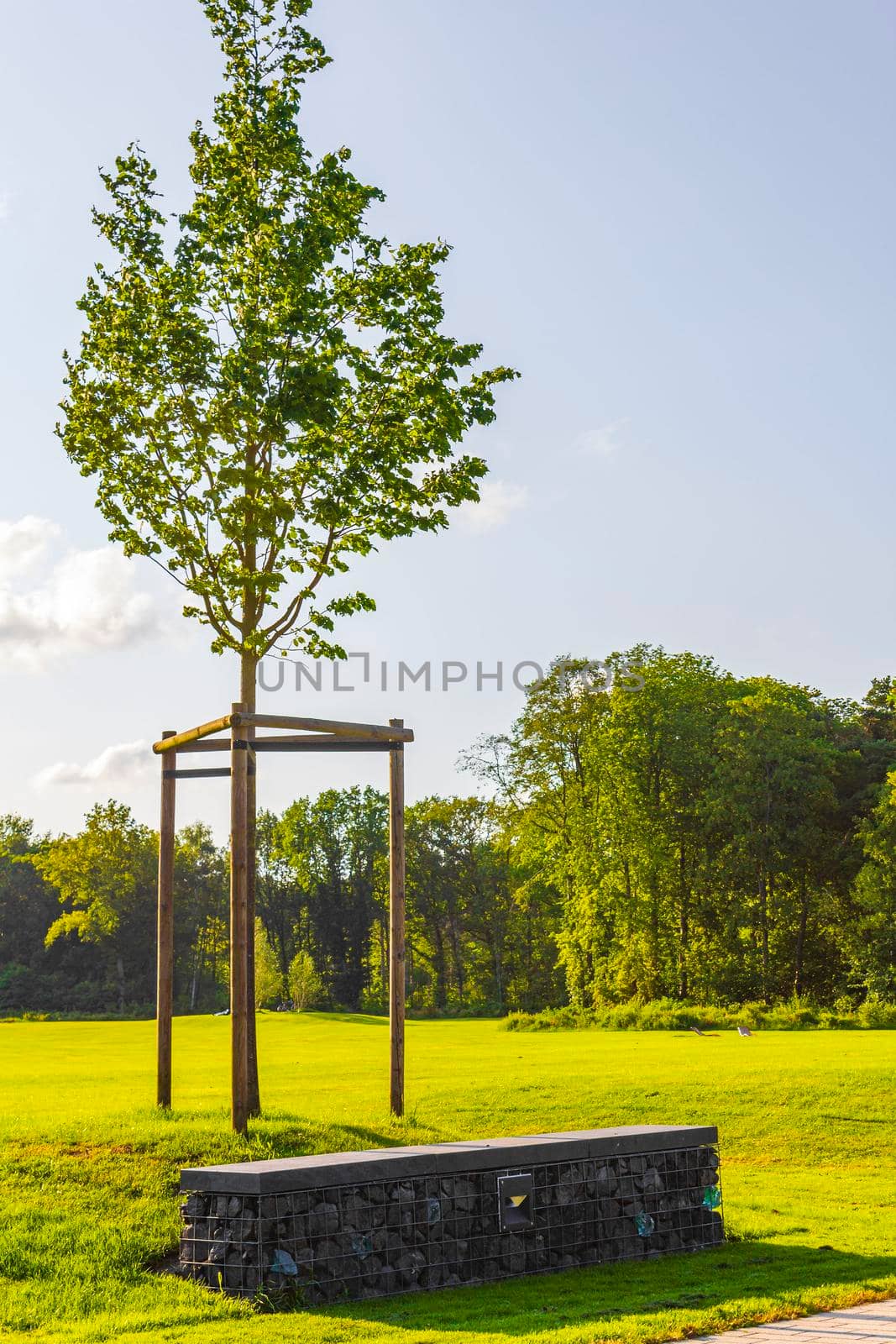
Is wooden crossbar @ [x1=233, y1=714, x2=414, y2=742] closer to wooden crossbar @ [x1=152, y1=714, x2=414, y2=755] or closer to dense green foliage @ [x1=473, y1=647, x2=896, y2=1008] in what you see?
wooden crossbar @ [x1=152, y1=714, x2=414, y2=755]

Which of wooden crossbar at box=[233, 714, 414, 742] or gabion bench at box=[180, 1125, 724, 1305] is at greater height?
wooden crossbar at box=[233, 714, 414, 742]

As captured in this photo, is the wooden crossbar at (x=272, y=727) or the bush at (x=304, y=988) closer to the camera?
the wooden crossbar at (x=272, y=727)

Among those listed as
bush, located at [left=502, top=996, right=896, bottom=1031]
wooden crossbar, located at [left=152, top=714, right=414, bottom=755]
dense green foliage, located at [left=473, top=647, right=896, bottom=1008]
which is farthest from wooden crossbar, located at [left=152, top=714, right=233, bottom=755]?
dense green foliage, located at [left=473, top=647, right=896, bottom=1008]

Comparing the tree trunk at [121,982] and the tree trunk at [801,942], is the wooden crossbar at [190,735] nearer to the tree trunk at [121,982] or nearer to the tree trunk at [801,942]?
the tree trunk at [801,942]

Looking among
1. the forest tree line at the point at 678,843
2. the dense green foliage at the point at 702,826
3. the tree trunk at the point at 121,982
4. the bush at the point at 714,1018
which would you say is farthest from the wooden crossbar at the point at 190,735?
the tree trunk at the point at 121,982

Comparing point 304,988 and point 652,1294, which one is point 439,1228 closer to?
point 652,1294

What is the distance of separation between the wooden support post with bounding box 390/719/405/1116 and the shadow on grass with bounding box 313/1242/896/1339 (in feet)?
14.7

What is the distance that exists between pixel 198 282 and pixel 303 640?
12.7 feet

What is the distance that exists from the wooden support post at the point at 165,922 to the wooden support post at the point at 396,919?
2371 mm

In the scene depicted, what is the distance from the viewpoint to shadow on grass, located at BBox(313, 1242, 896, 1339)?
26.1 ft

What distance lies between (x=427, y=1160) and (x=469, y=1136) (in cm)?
631

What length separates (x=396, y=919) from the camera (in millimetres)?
14125

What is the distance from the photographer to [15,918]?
8100cm

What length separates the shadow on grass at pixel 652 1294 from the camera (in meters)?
7.97
